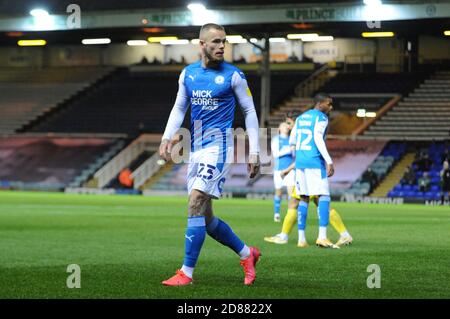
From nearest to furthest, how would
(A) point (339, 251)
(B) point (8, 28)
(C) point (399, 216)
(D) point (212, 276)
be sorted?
(D) point (212, 276) → (A) point (339, 251) → (C) point (399, 216) → (B) point (8, 28)

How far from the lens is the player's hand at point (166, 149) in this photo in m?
9.76

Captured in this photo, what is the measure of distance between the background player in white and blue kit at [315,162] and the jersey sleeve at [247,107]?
5142 mm

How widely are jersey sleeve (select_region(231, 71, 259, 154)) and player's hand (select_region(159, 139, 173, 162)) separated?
76cm

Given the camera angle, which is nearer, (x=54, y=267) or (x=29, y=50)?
(x=54, y=267)

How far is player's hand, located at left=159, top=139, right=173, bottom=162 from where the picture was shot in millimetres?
9758

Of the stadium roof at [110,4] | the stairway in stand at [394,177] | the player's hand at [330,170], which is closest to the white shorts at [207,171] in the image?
the player's hand at [330,170]

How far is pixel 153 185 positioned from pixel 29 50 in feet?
59.2

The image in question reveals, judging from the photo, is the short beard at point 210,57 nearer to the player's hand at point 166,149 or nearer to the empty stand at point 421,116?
the player's hand at point 166,149

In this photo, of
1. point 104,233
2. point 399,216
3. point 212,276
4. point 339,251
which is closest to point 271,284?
point 212,276

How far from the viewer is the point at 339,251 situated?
14.1 metres

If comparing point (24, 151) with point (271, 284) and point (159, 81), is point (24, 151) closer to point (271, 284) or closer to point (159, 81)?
point (159, 81)

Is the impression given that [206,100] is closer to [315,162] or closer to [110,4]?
[315,162]

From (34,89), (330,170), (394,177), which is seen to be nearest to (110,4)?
(394,177)

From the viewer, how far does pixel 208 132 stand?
9.88m
